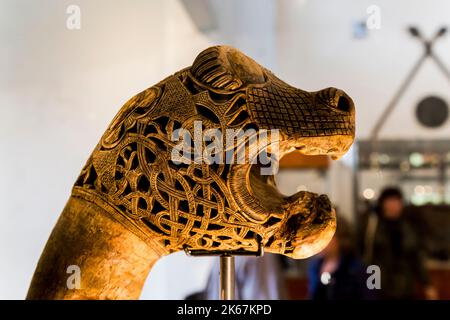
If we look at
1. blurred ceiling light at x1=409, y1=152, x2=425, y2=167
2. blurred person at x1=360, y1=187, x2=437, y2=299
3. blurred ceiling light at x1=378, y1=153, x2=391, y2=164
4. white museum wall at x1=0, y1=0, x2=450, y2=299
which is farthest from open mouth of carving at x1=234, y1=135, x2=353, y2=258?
blurred ceiling light at x1=409, y1=152, x2=425, y2=167

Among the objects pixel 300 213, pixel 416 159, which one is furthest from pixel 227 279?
pixel 416 159

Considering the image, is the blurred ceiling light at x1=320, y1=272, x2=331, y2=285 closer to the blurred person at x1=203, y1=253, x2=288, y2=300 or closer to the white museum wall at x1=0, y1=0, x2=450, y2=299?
the blurred person at x1=203, y1=253, x2=288, y2=300

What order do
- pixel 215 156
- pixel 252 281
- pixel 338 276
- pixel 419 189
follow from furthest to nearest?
pixel 419 189, pixel 338 276, pixel 252 281, pixel 215 156

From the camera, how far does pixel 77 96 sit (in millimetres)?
1243

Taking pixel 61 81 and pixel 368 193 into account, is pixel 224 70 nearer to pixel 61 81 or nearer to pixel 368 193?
pixel 61 81

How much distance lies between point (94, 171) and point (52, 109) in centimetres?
41

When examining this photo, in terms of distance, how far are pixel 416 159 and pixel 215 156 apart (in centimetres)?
198

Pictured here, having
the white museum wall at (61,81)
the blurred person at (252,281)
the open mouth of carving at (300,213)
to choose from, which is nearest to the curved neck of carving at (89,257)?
the open mouth of carving at (300,213)

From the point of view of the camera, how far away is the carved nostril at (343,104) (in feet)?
2.83

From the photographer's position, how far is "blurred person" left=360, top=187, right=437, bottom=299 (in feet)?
7.72

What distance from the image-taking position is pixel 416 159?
263 centimetres

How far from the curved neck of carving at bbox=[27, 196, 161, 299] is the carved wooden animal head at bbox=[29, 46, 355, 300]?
0.7 inches

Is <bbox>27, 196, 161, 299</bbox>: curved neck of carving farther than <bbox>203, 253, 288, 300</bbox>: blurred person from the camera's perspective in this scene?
No
